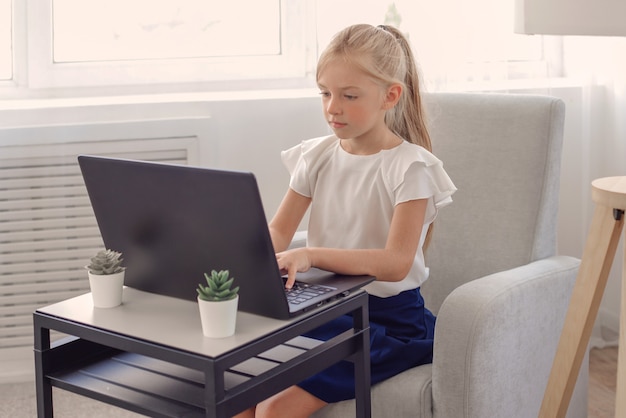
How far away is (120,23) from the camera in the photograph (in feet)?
8.81

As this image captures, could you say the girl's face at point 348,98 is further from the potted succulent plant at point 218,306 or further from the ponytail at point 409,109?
the potted succulent plant at point 218,306

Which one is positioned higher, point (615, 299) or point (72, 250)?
point (72, 250)

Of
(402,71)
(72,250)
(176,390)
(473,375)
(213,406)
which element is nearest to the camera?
(213,406)

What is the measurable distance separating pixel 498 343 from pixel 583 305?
169 millimetres

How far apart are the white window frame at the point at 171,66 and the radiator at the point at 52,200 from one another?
0.22 m

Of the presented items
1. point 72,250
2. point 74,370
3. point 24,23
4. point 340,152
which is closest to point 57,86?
point 24,23

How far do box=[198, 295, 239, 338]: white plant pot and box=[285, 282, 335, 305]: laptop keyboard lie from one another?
113 millimetres

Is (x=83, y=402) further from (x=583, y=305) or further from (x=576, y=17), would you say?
(x=576, y=17)

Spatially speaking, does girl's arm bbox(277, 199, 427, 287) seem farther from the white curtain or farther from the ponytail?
the white curtain

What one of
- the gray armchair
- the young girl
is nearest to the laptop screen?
the young girl

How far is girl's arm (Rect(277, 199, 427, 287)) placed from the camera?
1421mm

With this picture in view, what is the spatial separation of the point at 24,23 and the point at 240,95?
2.08ft

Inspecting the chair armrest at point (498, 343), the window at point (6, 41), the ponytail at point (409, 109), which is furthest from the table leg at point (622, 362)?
the window at point (6, 41)

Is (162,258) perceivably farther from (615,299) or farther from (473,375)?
(615,299)
